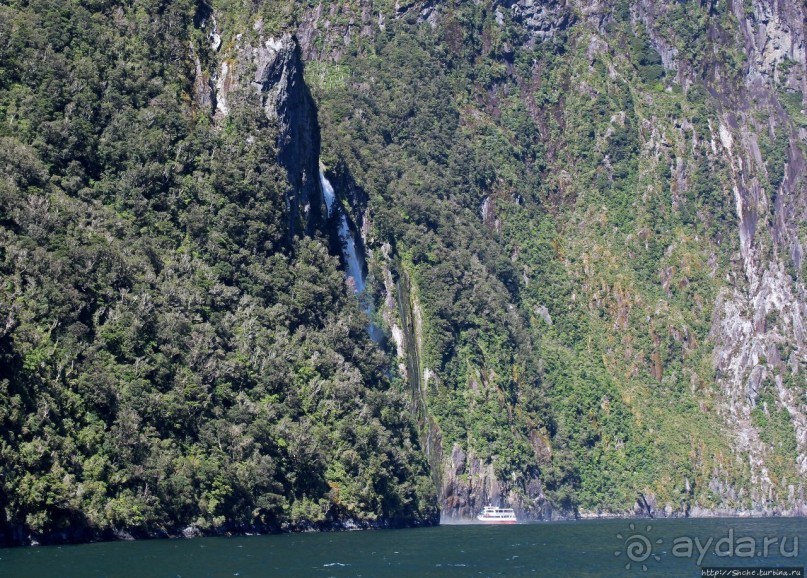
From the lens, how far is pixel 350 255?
537 feet

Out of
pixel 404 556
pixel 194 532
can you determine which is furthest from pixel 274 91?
pixel 404 556

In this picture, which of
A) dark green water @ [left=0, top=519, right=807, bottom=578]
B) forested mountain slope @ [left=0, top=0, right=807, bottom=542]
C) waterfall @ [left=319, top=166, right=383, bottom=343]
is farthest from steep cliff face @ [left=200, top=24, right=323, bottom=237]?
dark green water @ [left=0, top=519, right=807, bottom=578]

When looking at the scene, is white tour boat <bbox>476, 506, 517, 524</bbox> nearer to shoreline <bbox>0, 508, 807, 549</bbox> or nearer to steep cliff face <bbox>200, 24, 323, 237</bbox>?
shoreline <bbox>0, 508, 807, 549</bbox>

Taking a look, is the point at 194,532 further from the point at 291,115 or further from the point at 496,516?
the point at 496,516

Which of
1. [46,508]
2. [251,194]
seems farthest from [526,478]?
[46,508]

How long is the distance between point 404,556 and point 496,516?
210 ft

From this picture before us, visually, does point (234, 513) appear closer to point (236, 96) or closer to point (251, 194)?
point (251, 194)

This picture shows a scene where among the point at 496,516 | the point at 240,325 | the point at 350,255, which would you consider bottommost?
the point at 496,516

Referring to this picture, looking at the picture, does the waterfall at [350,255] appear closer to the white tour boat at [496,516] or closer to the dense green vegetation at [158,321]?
the dense green vegetation at [158,321]

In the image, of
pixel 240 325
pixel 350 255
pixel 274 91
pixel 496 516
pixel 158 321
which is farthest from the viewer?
pixel 350 255

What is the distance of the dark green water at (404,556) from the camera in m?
79.4

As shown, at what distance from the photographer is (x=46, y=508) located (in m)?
88.9

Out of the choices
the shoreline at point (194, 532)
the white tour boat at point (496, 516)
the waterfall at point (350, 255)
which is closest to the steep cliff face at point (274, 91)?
the waterfall at point (350, 255)

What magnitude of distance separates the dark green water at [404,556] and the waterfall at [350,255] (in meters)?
36.2
